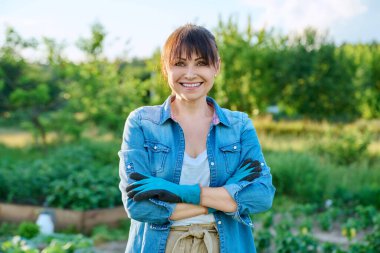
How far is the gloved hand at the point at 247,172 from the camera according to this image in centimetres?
204

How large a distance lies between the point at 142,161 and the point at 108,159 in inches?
210

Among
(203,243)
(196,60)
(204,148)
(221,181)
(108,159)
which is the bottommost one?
(108,159)

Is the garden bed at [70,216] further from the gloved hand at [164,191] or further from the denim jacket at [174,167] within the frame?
the gloved hand at [164,191]

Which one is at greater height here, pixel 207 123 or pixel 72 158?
pixel 207 123

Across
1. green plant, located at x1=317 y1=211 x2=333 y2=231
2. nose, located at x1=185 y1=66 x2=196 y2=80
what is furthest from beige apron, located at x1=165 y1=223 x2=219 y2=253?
green plant, located at x1=317 y1=211 x2=333 y2=231

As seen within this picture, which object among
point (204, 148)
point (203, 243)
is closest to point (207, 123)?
point (204, 148)

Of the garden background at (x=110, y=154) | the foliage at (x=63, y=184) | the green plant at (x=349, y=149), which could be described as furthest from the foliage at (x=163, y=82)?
the green plant at (x=349, y=149)

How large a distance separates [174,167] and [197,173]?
0.10m

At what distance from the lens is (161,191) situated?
1937mm

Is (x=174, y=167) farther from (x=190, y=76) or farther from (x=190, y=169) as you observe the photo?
(x=190, y=76)

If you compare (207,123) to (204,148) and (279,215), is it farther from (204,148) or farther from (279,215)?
(279,215)

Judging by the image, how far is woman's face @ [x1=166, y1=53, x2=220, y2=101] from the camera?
79.9 inches

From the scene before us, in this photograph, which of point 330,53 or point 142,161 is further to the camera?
point 330,53

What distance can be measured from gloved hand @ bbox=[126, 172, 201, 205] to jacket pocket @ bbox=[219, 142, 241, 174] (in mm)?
185
